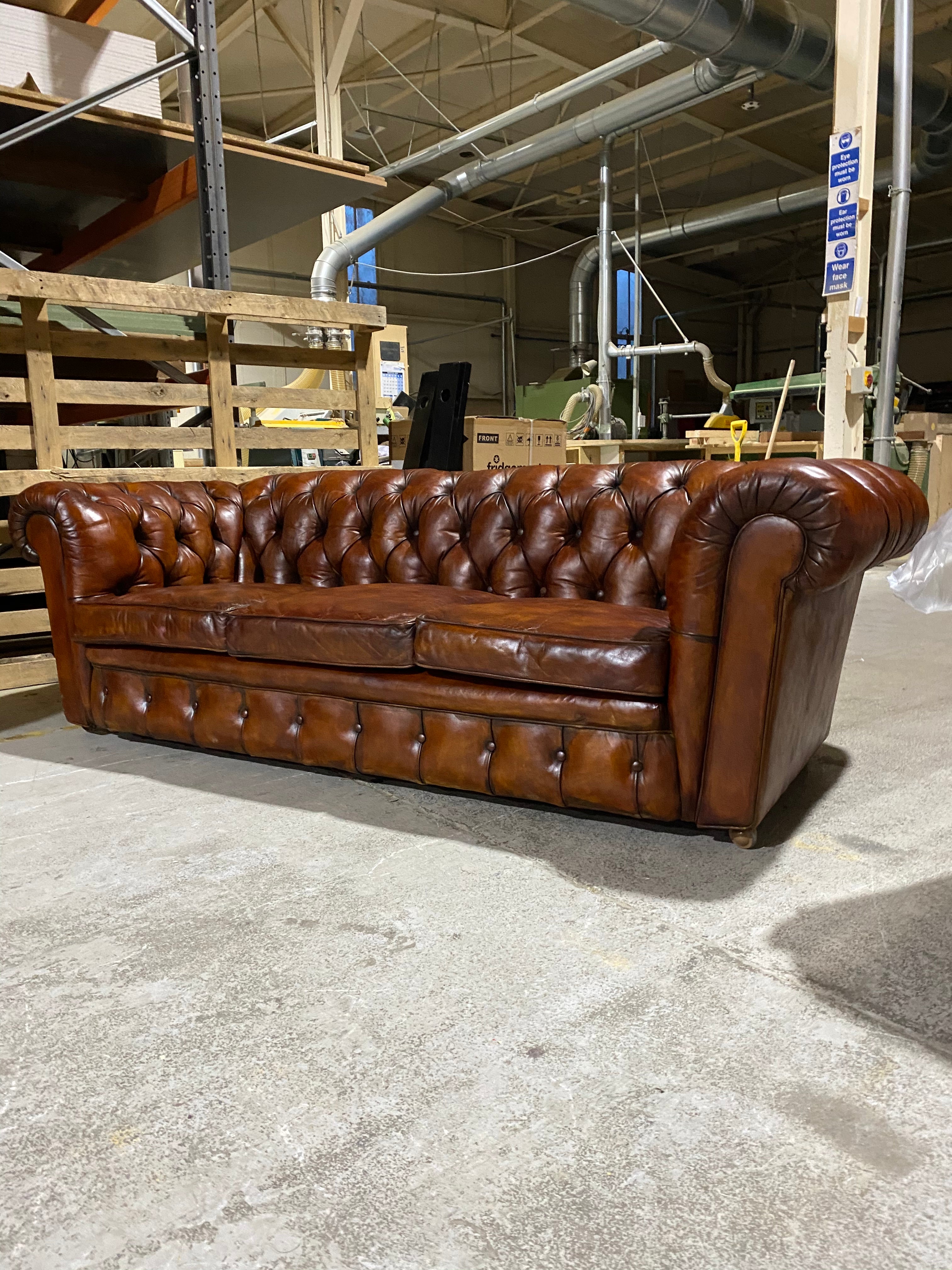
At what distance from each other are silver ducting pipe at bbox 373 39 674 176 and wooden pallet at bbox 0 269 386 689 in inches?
105

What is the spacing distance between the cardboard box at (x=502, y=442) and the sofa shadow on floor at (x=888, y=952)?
3834mm

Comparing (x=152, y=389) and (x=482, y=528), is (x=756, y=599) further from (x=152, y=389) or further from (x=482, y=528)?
(x=152, y=389)

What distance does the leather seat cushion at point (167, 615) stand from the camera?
245 centimetres

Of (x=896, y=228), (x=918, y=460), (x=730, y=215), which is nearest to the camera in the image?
(x=896, y=228)

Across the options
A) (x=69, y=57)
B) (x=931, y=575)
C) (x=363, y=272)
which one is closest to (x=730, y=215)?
(x=363, y=272)

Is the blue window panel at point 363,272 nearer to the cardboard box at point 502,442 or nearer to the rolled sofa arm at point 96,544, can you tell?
the cardboard box at point 502,442

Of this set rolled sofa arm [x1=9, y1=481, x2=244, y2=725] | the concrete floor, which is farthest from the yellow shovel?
the concrete floor

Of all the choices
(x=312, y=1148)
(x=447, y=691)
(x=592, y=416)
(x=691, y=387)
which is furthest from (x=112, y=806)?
(x=691, y=387)

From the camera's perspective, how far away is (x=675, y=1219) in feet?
3.04

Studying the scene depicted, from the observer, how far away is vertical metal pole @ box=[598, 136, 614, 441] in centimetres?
824

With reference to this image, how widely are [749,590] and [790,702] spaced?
0.29 metres

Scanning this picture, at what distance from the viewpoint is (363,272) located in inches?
476

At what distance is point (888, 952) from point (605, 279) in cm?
799

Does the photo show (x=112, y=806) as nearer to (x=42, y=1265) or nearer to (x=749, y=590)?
(x=42, y=1265)
